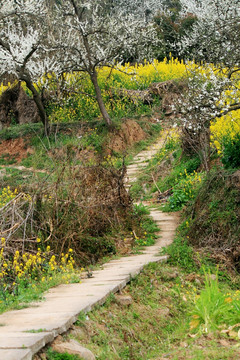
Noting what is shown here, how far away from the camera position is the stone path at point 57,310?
136 inches

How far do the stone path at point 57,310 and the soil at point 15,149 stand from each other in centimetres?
1132

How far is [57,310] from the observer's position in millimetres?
4352

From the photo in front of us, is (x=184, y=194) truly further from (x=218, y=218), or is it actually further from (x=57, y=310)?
(x=57, y=310)

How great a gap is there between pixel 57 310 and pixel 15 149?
1464 centimetres

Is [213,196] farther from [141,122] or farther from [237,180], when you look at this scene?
[141,122]

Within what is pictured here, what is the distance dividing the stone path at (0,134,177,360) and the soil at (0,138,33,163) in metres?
11.3

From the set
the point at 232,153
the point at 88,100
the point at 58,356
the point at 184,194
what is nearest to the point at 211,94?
the point at 232,153

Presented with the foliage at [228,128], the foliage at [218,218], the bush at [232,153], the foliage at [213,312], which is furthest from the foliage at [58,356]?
the foliage at [228,128]

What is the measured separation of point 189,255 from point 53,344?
3.68 m

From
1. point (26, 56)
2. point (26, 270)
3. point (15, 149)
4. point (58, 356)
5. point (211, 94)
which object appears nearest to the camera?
point (58, 356)

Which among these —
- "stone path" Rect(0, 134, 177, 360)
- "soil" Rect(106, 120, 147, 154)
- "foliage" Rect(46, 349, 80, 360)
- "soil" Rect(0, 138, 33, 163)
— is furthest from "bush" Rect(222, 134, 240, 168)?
"soil" Rect(0, 138, 33, 163)

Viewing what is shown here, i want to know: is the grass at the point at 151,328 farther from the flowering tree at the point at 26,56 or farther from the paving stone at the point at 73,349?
the flowering tree at the point at 26,56

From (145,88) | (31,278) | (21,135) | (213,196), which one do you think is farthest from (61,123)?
(31,278)

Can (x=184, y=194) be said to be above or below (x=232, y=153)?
below
